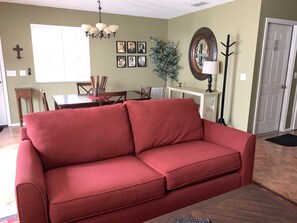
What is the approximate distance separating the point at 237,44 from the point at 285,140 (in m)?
1.95

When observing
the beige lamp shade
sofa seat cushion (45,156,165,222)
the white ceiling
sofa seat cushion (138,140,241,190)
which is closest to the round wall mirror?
the beige lamp shade

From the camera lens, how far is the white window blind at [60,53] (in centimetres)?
489

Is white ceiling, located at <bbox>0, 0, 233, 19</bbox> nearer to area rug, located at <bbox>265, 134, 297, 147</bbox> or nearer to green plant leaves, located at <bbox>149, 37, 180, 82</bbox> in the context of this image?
green plant leaves, located at <bbox>149, 37, 180, 82</bbox>

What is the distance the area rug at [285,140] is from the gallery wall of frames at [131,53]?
3479mm

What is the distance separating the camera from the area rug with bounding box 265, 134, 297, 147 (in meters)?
3.92

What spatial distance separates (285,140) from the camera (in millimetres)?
4082

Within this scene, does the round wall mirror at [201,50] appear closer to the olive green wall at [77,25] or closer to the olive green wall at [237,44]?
the olive green wall at [237,44]

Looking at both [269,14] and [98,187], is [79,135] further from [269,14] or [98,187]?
[269,14]

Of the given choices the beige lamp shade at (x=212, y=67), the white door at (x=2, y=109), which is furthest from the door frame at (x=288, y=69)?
the white door at (x=2, y=109)

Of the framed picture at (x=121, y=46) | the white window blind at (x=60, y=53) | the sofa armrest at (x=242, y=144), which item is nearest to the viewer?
the sofa armrest at (x=242, y=144)

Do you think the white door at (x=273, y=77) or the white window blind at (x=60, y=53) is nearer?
the white door at (x=273, y=77)

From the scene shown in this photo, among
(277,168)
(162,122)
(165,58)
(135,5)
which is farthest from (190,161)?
(165,58)

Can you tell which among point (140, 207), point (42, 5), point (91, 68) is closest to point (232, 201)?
point (140, 207)

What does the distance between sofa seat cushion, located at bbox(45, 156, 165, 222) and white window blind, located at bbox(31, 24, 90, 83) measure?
374 cm
